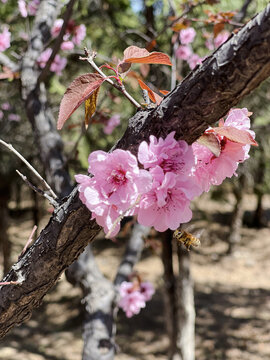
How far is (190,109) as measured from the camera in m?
0.72

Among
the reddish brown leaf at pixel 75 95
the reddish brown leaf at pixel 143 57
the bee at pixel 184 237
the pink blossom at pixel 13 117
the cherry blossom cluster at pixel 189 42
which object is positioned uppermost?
the pink blossom at pixel 13 117

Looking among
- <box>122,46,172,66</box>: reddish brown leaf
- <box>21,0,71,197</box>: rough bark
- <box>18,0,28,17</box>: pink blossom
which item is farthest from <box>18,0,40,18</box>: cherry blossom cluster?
<box>122,46,172,66</box>: reddish brown leaf

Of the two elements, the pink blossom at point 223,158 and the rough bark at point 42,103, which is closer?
the pink blossom at point 223,158

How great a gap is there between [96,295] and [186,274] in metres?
1.61

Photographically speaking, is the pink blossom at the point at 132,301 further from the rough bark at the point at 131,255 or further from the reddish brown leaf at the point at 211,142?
the reddish brown leaf at the point at 211,142

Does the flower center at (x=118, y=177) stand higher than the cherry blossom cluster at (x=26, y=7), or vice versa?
the cherry blossom cluster at (x=26, y=7)

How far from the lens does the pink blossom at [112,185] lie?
2.19 ft

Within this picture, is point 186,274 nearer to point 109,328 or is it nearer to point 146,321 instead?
point 109,328

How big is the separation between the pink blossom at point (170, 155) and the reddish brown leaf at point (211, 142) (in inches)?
1.9

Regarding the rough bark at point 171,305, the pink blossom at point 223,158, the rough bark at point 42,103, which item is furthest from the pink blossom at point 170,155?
the rough bark at point 171,305

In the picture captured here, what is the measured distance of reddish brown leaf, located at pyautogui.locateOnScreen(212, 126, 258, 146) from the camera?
28.7 inches

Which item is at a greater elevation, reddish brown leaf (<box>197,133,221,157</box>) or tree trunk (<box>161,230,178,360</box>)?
tree trunk (<box>161,230,178,360</box>)

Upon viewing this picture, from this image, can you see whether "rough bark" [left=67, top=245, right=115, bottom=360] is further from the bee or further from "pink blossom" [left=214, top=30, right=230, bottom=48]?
"pink blossom" [left=214, top=30, right=230, bottom=48]

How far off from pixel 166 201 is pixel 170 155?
3.4 inches
